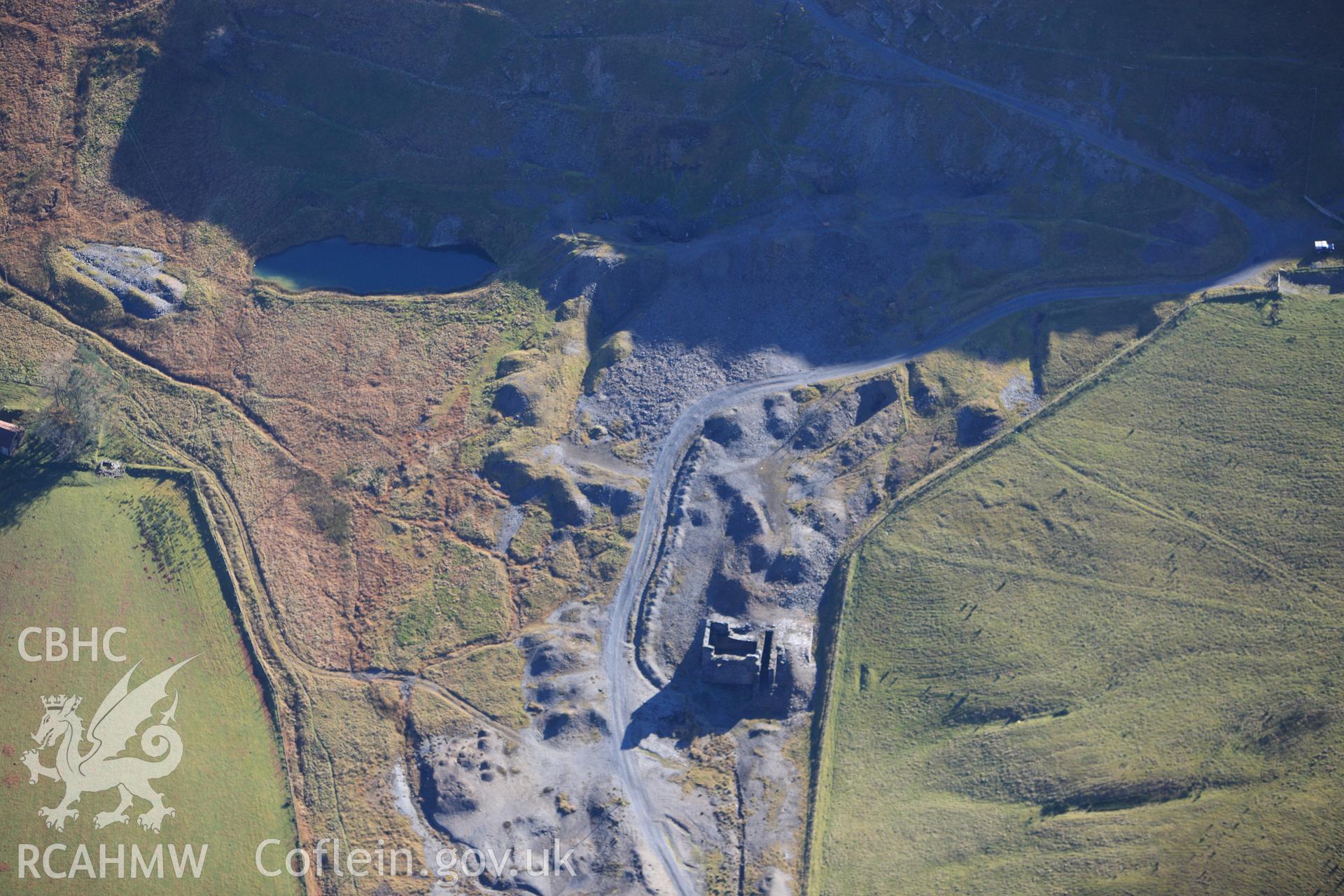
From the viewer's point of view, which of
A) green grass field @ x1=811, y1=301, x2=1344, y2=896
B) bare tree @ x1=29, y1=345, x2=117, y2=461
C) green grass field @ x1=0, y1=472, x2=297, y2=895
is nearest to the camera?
green grass field @ x1=811, y1=301, x2=1344, y2=896

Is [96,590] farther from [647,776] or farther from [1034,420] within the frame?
[1034,420]

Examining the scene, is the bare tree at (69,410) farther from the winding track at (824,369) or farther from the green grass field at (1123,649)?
the green grass field at (1123,649)

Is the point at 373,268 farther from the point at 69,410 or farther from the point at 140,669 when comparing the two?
the point at 140,669

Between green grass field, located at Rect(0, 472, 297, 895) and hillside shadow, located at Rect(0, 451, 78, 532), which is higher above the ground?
hillside shadow, located at Rect(0, 451, 78, 532)

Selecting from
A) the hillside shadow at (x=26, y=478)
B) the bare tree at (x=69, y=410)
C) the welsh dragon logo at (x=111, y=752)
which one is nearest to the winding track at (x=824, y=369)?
the welsh dragon logo at (x=111, y=752)

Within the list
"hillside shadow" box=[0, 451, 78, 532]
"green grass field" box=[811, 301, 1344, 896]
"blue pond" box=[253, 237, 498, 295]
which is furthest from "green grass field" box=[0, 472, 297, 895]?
"green grass field" box=[811, 301, 1344, 896]

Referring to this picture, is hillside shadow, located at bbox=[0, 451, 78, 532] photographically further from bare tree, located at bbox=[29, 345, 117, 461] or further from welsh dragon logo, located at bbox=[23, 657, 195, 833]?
welsh dragon logo, located at bbox=[23, 657, 195, 833]
